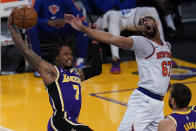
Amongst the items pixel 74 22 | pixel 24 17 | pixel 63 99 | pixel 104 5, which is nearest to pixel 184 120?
pixel 63 99

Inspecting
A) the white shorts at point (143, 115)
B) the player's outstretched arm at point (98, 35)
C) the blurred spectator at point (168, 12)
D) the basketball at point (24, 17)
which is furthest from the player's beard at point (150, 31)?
the blurred spectator at point (168, 12)

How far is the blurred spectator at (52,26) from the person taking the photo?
8930 mm

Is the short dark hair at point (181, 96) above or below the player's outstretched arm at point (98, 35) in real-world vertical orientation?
below

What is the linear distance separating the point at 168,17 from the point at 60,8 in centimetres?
393

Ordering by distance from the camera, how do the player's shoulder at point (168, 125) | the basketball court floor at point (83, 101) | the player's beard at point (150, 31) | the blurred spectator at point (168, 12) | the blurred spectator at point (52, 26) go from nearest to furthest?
the player's shoulder at point (168, 125), the player's beard at point (150, 31), the basketball court floor at point (83, 101), the blurred spectator at point (52, 26), the blurred spectator at point (168, 12)

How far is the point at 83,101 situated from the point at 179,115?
338cm

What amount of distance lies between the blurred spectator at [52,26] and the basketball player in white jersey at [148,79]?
3899 mm

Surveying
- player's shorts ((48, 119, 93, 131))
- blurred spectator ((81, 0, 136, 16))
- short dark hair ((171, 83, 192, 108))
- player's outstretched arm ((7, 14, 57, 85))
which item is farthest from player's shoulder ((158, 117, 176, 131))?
blurred spectator ((81, 0, 136, 16))

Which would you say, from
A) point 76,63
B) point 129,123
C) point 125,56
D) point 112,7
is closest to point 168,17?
point 125,56

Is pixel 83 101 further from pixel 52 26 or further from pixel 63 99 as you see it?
pixel 63 99

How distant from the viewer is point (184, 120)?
163 inches

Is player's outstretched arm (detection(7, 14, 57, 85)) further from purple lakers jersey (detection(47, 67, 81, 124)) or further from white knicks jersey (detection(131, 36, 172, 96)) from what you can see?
white knicks jersey (detection(131, 36, 172, 96))

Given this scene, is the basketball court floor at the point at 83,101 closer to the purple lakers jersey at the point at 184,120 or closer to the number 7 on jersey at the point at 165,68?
the number 7 on jersey at the point at 165,68

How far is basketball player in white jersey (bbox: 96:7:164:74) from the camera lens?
9.34 metres
